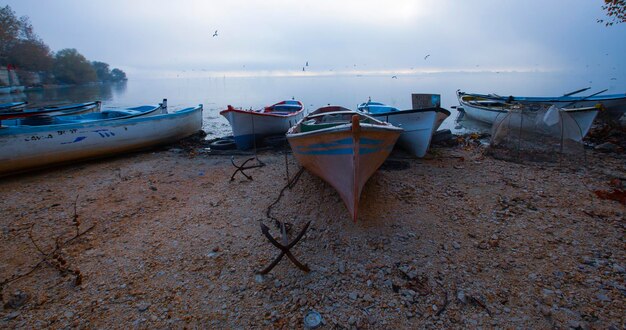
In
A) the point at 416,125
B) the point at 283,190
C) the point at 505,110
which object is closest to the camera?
the point at 283,190

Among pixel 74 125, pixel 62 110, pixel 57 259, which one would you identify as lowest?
pixel 57 259

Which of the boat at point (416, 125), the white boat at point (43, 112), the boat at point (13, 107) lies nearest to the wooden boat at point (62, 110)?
the white boat at point (43, 112)

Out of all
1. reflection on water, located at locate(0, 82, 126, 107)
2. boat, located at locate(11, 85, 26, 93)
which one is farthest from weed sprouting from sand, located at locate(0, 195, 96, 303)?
boat, located at locate(11, 85, 26, 93)

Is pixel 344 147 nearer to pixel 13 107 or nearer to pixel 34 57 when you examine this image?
pixel 13 107

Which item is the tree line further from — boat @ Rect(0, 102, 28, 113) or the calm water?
boat @ Rect(0, 102, 28, 113)

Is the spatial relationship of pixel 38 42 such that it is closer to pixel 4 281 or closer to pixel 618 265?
pixel 4 281

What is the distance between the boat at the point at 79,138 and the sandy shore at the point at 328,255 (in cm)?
110

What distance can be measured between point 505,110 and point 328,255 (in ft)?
43.2

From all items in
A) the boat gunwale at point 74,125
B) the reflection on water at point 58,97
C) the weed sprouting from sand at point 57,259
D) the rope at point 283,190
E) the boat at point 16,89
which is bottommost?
the weed sprouting from sand at point 57,259

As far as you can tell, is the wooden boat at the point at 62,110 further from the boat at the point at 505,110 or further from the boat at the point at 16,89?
the boat at the point at 16,89

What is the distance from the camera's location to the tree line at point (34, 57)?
65.8 meters

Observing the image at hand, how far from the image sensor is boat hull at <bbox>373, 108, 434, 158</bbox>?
348 inches

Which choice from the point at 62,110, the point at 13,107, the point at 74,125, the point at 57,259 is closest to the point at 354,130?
the point at 57,259

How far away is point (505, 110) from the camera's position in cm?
1365
